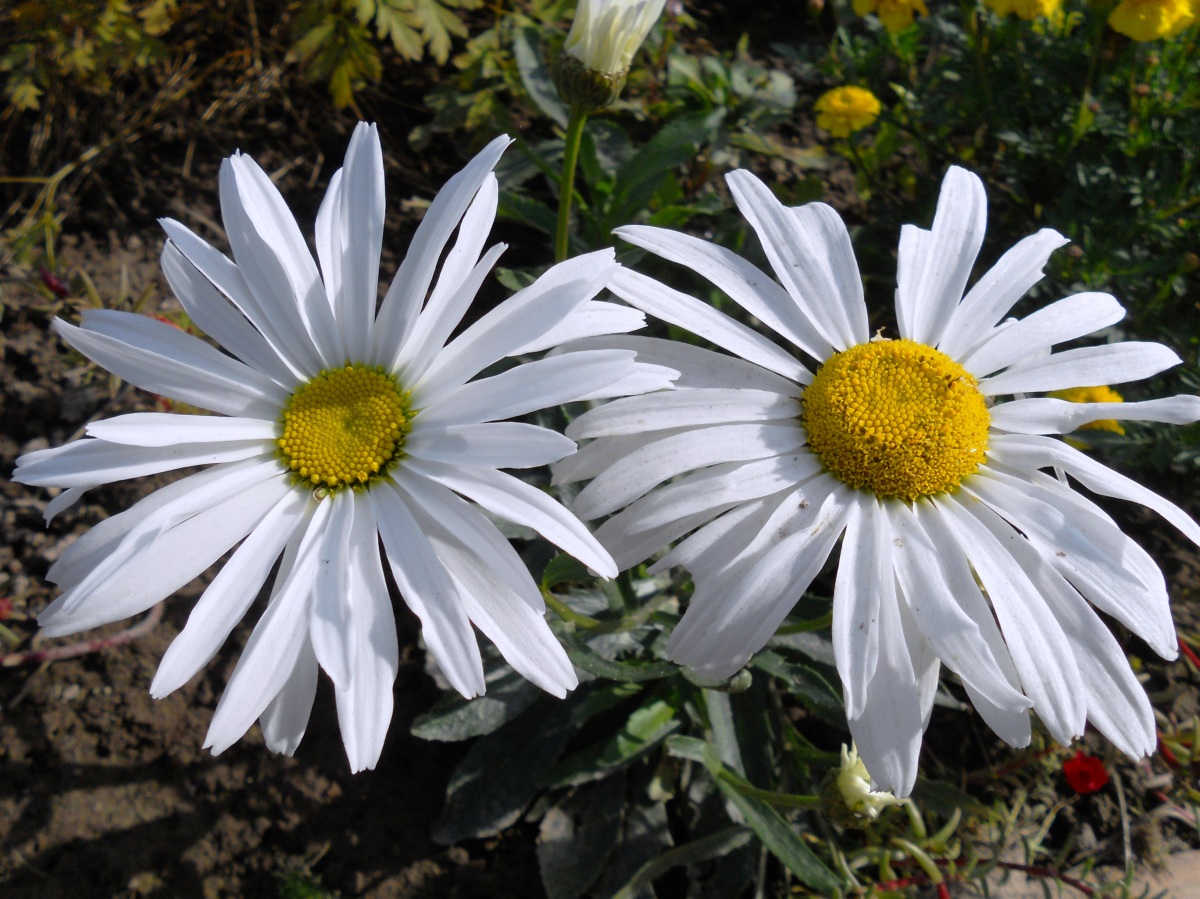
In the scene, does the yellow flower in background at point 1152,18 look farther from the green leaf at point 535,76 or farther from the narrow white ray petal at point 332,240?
the narrow white ray petal at point 332,240

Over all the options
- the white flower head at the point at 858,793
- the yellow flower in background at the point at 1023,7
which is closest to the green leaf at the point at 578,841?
the white flower head at the point at 858,793

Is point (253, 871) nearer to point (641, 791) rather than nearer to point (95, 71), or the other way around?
point (641, 791)

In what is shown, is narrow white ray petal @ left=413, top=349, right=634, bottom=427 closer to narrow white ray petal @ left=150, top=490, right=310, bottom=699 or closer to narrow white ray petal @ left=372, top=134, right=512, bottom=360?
narrow white ray petal @ left=372, top=134, right=512, bottom=360

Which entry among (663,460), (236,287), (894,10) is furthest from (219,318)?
(894,10)

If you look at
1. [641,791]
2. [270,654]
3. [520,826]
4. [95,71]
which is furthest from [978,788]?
[95,71]

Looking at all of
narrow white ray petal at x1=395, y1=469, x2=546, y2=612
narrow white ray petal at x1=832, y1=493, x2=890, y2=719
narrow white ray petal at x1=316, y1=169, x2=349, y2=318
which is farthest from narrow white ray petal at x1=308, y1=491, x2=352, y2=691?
narrow white ray petal at x1=832, y1=493, x2=890, y2=719
